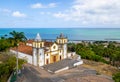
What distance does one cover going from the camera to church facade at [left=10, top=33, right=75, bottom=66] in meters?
38.9

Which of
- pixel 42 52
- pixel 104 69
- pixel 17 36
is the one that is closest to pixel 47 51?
pixel 42 52

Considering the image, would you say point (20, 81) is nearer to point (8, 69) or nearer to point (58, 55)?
point (8, 69)

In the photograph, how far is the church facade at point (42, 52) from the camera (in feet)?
128

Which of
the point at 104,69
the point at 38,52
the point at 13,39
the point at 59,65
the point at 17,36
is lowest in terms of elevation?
the point at 104,69

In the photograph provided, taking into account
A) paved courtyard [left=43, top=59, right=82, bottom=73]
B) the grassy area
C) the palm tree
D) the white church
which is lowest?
the grassy area

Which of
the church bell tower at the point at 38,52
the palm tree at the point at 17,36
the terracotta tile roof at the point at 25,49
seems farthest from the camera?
the terracotta tile roof at the point at 25,49

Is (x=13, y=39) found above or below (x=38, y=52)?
above

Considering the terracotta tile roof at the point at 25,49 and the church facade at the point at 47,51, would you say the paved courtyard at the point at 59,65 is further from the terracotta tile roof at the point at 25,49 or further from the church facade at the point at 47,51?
the terracotta tile roof at the point at 25,49

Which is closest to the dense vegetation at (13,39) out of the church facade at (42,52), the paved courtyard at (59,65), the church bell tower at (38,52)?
the church facade at (42,52)

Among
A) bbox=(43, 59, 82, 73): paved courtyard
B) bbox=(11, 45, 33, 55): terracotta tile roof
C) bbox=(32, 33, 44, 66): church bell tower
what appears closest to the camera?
bbox=(43, 59, 82, 73): paved courtyard

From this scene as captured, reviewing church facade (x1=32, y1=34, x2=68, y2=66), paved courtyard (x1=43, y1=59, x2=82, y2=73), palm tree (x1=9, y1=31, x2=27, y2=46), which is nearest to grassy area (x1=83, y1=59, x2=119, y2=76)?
paved courtyard (x1=43, y1=59, x2=82, y2=73)

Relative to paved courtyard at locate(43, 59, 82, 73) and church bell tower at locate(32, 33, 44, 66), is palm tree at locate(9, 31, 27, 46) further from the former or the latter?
paved courtyard at locate(43, 59, 82, 73)

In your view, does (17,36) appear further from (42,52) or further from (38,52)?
(42,52)

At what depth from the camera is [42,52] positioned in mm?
39438
